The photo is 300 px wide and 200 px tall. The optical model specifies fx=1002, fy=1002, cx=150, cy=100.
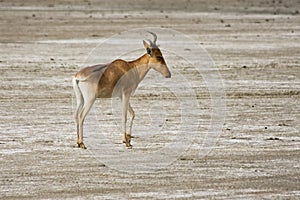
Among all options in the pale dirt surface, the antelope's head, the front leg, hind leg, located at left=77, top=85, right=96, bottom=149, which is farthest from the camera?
the antelope's head

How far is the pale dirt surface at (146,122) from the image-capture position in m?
10.6

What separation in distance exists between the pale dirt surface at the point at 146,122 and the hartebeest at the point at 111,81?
55 cm

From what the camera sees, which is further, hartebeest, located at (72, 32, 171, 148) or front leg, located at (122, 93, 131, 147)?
front leg, located at (122, 93, 131, 147)

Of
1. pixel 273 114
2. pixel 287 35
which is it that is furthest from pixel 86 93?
pixel 287 35

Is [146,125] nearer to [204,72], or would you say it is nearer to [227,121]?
[227,121]

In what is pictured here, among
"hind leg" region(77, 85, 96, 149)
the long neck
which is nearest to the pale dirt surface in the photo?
"hind leg" region(77, 85, 96, 149)

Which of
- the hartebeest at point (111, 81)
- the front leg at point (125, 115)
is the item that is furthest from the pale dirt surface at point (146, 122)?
the hartebeest at point (111, 81)

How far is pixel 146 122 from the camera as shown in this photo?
15.0 m

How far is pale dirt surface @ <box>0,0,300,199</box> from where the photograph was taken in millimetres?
10555

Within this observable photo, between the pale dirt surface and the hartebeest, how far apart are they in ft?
1.82

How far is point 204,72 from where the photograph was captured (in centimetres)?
2173

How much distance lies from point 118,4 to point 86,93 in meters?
37.0

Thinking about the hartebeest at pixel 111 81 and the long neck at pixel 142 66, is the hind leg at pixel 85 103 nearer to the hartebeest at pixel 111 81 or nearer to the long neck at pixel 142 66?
the hartebeest at pixel 111 81

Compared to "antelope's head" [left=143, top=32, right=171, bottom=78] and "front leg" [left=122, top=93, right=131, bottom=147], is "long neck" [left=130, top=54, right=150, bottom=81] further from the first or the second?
"front leg" [left=122, top=93, right=131, bottom=147]
